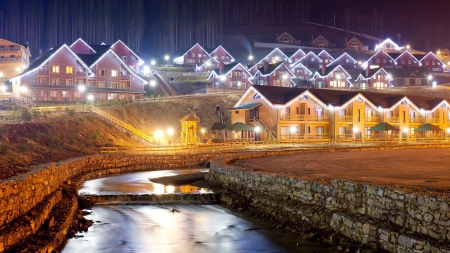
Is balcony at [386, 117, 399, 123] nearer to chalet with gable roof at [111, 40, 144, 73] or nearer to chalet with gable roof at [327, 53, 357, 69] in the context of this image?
chalet with gable roof at [111, 40, 144, 73]

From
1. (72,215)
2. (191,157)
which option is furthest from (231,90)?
(72,215)

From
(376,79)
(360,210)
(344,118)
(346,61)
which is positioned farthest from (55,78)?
(346,61)

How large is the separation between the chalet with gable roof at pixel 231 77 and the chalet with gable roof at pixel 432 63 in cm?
5367

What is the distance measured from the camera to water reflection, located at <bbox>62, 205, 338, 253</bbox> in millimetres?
14898

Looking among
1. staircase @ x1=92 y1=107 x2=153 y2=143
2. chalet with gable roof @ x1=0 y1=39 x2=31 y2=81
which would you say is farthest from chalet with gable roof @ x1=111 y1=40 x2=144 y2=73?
staircase @ x1=92 y1=107 x2=153 y2=143

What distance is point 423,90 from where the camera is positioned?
8769 cm

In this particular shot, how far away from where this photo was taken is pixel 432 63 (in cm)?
11319

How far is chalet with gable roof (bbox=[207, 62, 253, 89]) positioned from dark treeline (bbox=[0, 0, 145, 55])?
46.7m

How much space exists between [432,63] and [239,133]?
7796 centimetres

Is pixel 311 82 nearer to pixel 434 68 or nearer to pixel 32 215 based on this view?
pixel 434 68

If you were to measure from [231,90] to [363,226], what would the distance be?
65.6 m

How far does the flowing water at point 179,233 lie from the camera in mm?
14906

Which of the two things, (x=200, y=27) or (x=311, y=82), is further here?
(x=200, y=27)

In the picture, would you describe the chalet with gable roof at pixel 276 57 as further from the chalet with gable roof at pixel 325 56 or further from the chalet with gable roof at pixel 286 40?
the chalet with gable roof at pixel 286 40
